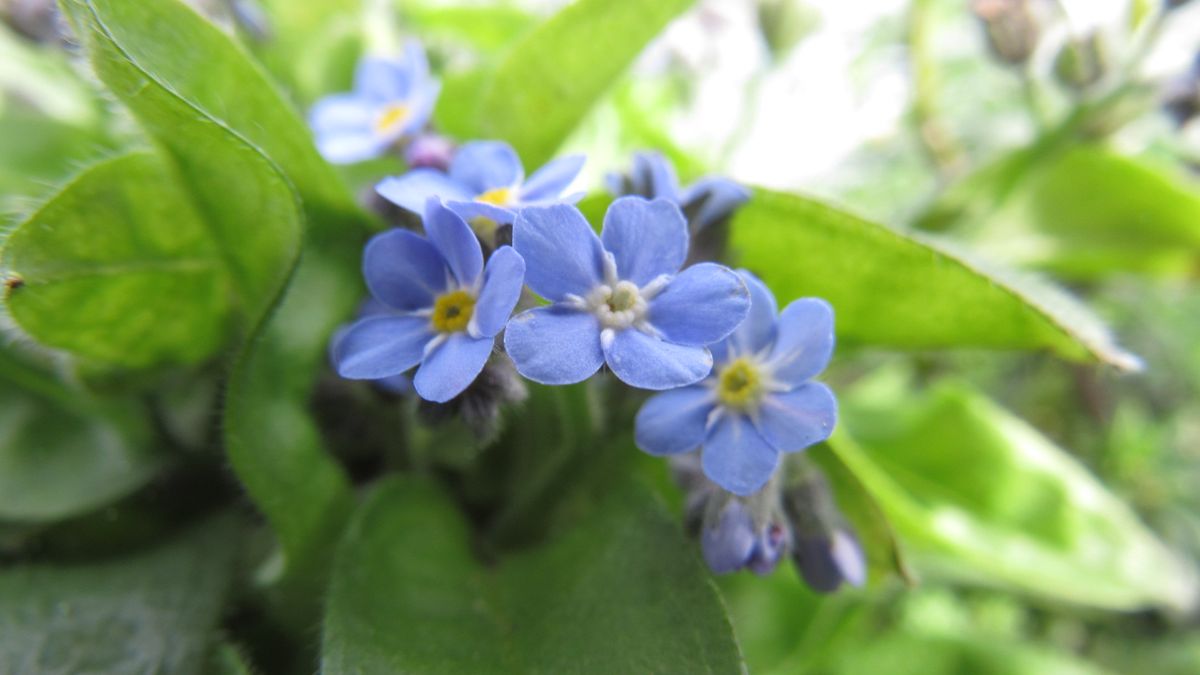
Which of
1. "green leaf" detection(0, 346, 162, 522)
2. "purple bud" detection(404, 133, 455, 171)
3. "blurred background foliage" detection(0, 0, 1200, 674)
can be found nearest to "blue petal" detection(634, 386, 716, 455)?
"blurred background foliage" detection(0, 0, 1200, 674)

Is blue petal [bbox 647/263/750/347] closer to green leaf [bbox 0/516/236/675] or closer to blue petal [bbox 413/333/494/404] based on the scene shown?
blue petal [bbox 413/333/494/404]

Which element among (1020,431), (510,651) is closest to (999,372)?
(1020,431)

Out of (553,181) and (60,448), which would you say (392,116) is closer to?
(553,181)

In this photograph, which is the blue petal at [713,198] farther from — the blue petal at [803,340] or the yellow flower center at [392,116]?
the yellow flower center at [392,116]

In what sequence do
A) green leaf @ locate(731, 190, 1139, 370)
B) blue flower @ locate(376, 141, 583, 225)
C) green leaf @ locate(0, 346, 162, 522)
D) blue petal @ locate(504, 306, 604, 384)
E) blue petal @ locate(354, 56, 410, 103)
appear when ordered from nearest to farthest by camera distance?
blue petal @ locate(504, 306, 604, 384)
blue flower @ locate(376, 141, 583, 225)
green leaf @ locate(731, 190, 1139, 370)
green leaf @ locate(0, 346, 162, 522)
blue petal @ locate(354, 56, 410, 103)

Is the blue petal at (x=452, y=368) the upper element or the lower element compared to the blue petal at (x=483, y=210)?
lower

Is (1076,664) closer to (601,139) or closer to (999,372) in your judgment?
(999,372)

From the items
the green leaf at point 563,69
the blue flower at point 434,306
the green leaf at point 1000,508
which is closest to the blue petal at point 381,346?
the blue flower at point 434,306
